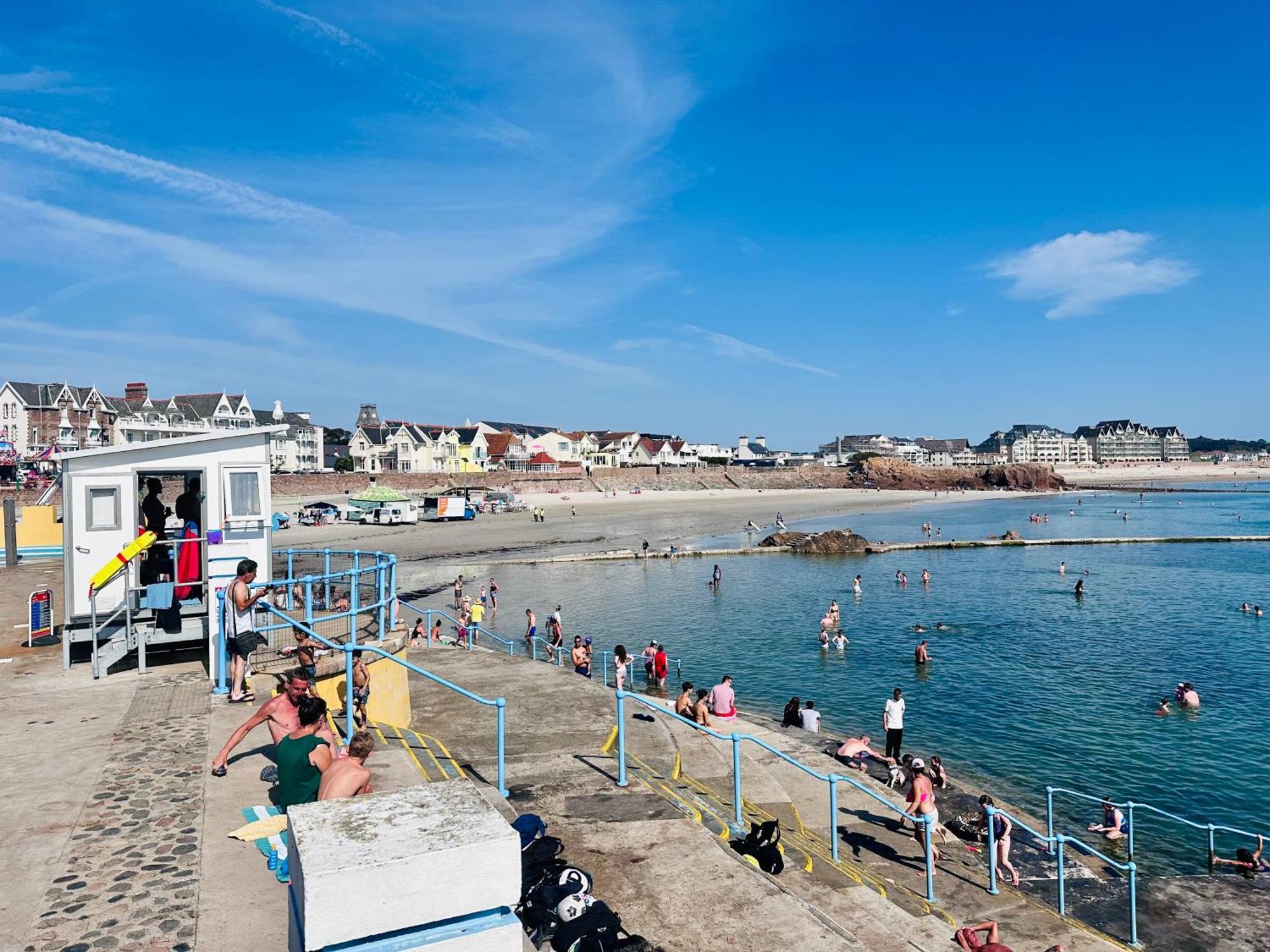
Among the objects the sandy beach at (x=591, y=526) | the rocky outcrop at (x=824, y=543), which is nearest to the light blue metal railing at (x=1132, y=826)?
the sandy beach at (x=591, y=526)

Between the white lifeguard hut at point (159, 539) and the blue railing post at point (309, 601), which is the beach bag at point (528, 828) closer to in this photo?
the blue railing post at point (309, 601)

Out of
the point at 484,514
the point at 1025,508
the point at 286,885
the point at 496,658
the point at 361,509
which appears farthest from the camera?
the point at 1025,508

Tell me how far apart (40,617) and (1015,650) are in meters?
26.5

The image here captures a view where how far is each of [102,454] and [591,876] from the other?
9.48 meters

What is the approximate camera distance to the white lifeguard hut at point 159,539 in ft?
38.0

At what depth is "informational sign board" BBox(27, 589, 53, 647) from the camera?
14148mm

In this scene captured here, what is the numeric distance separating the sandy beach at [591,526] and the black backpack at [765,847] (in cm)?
3013

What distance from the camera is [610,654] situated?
85.3 ft

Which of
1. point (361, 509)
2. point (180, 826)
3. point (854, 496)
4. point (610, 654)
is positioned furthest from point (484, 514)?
point (180, 826)

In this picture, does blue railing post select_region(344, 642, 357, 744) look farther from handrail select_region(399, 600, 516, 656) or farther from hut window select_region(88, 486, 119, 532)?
handrail select_region(399, 600, 516, 656)

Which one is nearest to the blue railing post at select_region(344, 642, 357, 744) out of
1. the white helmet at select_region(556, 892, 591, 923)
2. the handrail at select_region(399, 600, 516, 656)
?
the white helmet at select_region(556, 892, 591, 923)

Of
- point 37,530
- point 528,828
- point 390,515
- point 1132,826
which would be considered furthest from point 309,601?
point 390,515

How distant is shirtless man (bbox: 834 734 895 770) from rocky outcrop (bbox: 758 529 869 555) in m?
36.6

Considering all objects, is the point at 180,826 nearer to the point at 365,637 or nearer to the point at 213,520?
the point at 365,637
